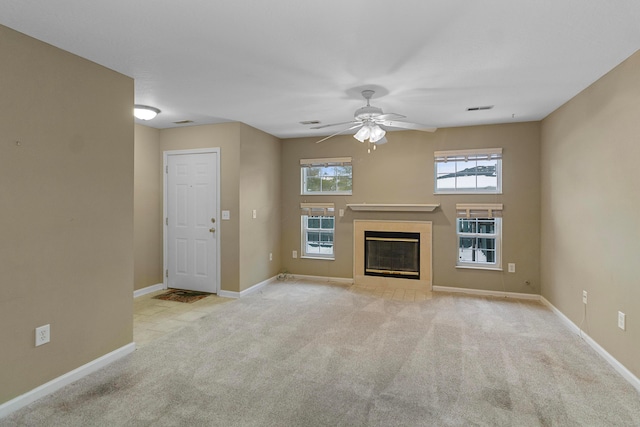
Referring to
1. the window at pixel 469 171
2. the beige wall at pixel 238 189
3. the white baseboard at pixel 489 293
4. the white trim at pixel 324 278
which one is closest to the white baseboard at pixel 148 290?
the beige wall at pixel 238 189

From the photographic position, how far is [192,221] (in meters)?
5.10

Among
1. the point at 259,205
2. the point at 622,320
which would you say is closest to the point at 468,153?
the point at 622,320

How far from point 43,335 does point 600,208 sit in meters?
4.67

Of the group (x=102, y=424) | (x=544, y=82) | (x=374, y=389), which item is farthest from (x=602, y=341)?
(x=102, y=424)

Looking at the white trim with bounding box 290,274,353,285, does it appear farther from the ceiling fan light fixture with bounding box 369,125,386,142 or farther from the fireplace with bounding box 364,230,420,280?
the ceiling fan light fixture with bounding box 369,125,386,142

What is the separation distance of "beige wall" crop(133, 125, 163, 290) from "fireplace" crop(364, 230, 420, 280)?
10.8 ft

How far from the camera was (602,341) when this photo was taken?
3.04 m

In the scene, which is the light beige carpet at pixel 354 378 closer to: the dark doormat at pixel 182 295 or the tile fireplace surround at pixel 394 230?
the dark doormat at pixel 182 295

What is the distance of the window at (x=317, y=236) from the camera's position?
5.91 meters

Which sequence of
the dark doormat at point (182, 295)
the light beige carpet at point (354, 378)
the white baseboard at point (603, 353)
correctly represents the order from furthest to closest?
the dark doormat at point (182, 295) < the white baseboard at point (603, 353) < the light beige carpet at point (354, 378)

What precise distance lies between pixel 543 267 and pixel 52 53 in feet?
19.0

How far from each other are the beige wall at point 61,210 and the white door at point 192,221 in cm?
185

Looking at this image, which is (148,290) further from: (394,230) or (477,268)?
(477,268)

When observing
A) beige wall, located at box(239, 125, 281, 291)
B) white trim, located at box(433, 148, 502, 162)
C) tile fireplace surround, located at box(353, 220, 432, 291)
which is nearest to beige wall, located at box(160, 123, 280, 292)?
beige wall, located at box(239, 125, 281, 291)
